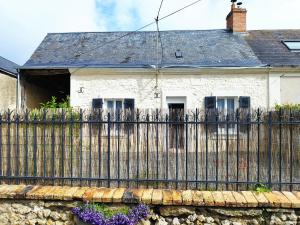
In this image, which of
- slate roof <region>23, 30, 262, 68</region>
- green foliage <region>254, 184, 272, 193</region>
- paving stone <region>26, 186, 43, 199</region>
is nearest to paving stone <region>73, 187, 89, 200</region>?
paving stone <region>26, 186, 43, 199</region>

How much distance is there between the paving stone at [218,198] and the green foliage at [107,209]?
1161 mm

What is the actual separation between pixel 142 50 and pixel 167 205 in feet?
29.7

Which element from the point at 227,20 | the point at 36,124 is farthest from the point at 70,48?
the point at 36,124

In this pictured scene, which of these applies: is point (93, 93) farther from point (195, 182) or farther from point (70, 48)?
point (195, 182)

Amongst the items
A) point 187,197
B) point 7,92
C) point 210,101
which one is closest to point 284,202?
point 187,197

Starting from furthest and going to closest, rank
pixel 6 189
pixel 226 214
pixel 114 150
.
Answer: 1. pixel 114 150
2. pixel 6 189
3. pixel 226 214

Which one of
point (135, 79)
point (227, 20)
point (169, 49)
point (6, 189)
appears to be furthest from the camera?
point (227, 20)

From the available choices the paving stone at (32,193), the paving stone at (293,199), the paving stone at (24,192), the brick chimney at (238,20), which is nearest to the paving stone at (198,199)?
the paving stone at (293,199)

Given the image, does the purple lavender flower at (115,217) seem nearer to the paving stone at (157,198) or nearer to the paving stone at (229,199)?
the paving stone at (157,198)

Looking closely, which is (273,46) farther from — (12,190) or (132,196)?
(12,190)

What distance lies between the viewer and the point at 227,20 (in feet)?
45.1

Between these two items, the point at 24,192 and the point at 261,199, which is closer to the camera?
the point at 261,199

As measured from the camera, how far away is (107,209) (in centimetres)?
385

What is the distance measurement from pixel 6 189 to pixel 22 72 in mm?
8046
